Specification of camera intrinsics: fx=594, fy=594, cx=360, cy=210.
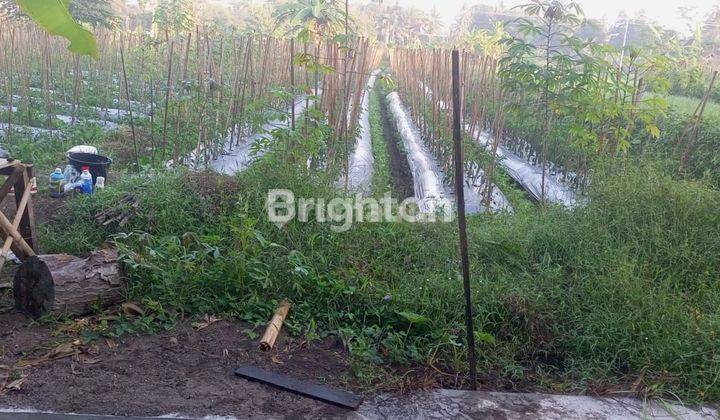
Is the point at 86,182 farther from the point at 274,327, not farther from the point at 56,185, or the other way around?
the point at 274,327

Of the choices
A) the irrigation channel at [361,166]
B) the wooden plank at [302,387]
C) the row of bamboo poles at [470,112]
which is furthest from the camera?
the row of bamboo poles at [470,112]

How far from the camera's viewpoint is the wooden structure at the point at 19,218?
3332 millimetres

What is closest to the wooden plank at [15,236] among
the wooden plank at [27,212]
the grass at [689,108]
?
the wooden plank at [27,212]

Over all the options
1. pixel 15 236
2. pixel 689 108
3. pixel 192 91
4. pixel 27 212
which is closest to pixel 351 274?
pixel 15 236

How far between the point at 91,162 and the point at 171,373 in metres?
2.94

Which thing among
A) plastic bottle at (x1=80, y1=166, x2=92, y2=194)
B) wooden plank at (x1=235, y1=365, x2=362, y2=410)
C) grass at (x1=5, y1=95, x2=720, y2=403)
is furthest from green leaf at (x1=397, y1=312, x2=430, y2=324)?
plastic bottle at (x1=80, y1=166, x2=92, y2=194)

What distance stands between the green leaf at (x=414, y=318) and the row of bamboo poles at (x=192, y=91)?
2.04 metres

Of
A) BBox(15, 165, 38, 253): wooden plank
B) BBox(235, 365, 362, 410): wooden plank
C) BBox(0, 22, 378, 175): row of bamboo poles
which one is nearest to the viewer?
BBox(235, 365, 362, 410): wooden plank

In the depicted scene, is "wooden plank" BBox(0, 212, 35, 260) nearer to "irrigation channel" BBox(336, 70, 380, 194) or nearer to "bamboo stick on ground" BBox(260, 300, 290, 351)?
"bamboo stick on ground" BBox(260, 300, 290, 351)

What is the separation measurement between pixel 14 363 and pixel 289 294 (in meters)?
1.49

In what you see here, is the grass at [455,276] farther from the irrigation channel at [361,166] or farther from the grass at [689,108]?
the grass at [689,108]

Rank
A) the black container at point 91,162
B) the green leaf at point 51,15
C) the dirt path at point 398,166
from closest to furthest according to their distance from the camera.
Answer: the green leaf at point 51,15 < the black container at point 91,162 < the dirt path at point 398,166

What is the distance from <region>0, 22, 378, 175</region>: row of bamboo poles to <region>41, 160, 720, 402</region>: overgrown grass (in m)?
1.22

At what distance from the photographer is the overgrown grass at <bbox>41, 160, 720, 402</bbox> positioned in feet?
10.8
